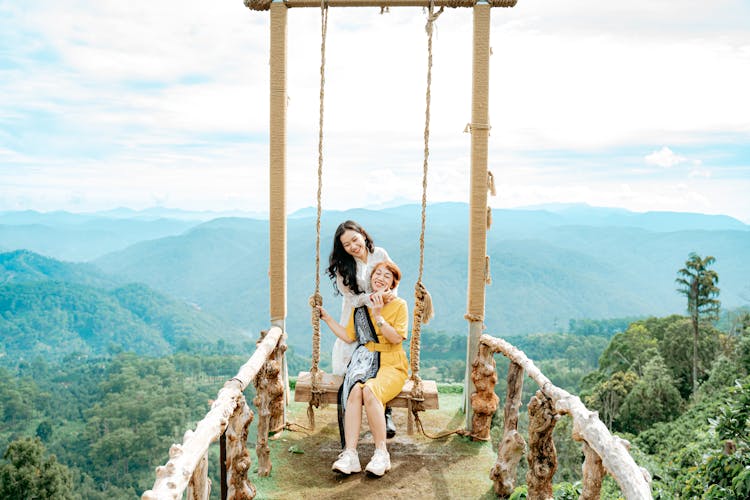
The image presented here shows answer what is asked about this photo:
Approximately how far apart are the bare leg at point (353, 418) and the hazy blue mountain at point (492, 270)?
296 ft

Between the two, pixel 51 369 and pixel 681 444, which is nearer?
pixel 681 444

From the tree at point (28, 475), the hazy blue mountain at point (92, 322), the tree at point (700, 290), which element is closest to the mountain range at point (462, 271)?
the hazy blue mountain at point (92, 322)

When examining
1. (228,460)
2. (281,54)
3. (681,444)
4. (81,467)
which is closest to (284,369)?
(228,460)

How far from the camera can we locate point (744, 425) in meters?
4.32

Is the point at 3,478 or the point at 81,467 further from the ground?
the point at 3,478

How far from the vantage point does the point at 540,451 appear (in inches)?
113

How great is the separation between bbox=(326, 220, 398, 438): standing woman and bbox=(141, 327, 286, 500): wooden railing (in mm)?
408

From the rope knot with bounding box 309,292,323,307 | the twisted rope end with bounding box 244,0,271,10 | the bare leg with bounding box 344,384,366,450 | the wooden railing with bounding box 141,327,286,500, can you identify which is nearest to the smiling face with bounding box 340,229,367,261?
the rope knot with bounding box 309,292,323,307

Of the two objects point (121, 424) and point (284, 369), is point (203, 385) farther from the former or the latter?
point (284, 369)

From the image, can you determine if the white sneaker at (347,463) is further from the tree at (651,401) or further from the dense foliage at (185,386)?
the tree at (651,401)

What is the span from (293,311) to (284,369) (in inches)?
4740

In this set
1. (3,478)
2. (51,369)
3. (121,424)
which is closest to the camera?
(3,478)

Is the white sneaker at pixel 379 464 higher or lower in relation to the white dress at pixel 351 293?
lower

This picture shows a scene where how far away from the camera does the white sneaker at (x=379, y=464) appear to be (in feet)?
10.7
